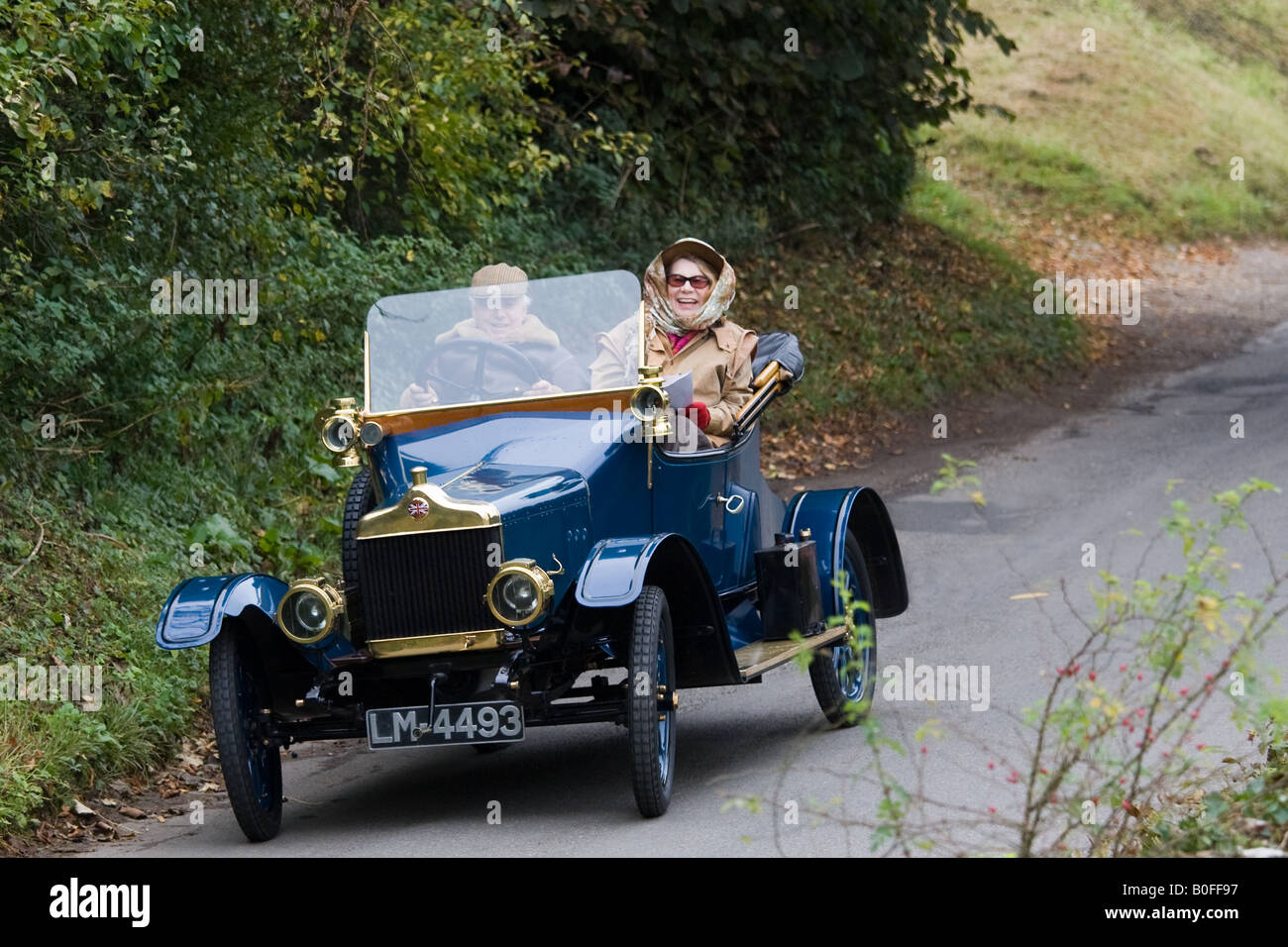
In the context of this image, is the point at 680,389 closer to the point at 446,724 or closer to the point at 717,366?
the point at 717,366

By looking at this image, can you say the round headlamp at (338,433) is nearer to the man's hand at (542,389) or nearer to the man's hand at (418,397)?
the man's hand at (418,397)

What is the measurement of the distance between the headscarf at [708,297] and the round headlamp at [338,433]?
1801mm

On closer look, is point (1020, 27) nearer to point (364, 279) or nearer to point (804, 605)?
point (364, 279)

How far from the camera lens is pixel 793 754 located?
7.21 meters

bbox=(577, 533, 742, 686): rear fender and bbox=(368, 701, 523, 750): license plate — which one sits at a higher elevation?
bbox=(577, 533, 742, 686): rear fender

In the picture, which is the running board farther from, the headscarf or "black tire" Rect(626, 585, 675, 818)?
the headscarf

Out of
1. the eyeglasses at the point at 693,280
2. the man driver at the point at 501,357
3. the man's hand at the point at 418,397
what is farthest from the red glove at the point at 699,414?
the man's hand at the point at 418,397

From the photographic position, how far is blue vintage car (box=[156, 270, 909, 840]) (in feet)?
19.9

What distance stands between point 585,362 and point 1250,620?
138 inches

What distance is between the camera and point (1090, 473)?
13797 millimetres

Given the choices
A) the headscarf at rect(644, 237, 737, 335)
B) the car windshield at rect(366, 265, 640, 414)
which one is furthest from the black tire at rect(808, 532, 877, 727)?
the car windshield at rect(366, 265, 640, 414)

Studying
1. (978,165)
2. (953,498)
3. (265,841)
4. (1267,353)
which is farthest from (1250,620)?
(978,165)

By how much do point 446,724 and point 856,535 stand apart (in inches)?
126

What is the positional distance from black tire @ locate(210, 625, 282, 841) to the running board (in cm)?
190
